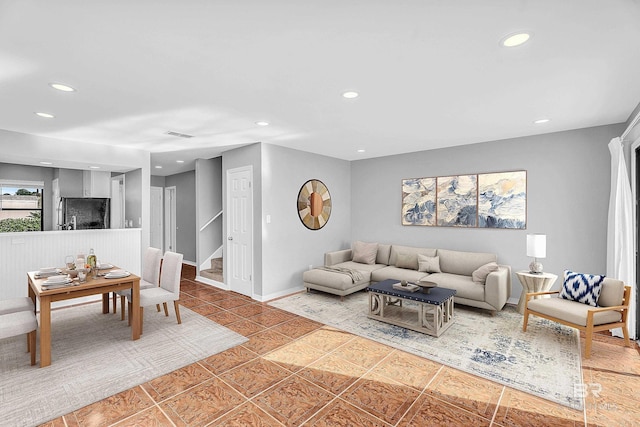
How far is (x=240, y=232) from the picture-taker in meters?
5.11

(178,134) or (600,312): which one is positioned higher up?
(178,134)

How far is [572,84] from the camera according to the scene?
255 cm

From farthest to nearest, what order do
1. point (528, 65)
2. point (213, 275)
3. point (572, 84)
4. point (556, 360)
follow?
point (213, 275) < point (556, 360) < point (572, 84) < point (528, 65)

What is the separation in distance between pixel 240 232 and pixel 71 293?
2483 mm

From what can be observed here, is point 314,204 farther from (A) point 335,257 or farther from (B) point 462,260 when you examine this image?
(B) point 462,260

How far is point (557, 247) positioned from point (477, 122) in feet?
7.08

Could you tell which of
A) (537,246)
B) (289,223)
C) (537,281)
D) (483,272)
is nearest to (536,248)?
(537,246)

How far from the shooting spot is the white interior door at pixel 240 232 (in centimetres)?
493

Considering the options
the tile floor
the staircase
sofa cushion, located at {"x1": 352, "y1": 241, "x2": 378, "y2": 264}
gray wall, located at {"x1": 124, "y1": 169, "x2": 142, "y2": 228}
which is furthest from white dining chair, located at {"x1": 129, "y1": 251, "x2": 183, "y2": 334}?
sofa cushion, located at {"x1": 352, "y1": 241, "x2": 378, "y2": 264}

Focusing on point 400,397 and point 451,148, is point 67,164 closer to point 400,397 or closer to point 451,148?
point 400,397

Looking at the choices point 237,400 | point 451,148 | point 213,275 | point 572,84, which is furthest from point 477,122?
point 213,275

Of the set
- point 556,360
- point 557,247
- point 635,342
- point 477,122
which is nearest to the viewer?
point 556,360

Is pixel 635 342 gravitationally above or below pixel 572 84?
below
